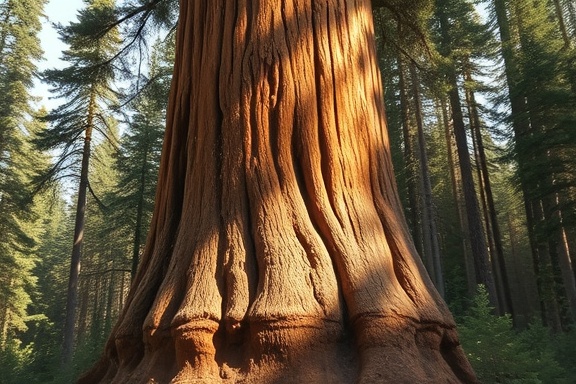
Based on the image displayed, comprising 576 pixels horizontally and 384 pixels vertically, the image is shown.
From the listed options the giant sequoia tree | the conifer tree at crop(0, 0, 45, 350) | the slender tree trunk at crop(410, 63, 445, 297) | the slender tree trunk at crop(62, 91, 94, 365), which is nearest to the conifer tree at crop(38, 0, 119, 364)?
the slender tree trunk at crop(62, 91, 94, 365)

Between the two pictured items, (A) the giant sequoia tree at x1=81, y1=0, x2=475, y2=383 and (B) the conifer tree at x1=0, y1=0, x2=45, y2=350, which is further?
(B) the conifer tree at x1=0, y1=0, x2=45, y2=350

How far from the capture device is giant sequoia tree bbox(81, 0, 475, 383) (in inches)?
90.2

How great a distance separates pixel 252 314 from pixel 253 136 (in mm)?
1001

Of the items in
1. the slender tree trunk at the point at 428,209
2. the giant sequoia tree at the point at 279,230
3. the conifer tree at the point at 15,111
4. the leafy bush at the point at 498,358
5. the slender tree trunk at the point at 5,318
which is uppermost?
the conifer tree at the point at 15,111

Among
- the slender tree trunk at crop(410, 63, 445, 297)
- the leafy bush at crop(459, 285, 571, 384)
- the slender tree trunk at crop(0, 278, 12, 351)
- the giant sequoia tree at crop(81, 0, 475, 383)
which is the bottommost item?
the leafy bush at crop(459, 285, 571, 384)

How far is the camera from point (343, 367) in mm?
2293

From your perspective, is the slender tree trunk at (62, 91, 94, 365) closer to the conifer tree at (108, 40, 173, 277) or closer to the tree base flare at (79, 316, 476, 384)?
the conifer tree at (108, 40, 173, 277)

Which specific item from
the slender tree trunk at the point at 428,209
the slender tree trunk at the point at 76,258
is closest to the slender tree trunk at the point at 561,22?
the slender tree trunk at the point at 428,209

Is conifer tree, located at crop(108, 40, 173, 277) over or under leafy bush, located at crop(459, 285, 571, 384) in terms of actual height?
over

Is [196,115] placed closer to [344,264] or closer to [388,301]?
[344,264]

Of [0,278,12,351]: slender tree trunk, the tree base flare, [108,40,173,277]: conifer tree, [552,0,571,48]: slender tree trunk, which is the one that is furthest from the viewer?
[0,278,12,351]: slender tree trunk

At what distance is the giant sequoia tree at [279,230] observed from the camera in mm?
2291

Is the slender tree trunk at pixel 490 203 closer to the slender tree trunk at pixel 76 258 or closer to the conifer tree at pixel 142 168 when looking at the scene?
the conifer tree at pixel 142 168

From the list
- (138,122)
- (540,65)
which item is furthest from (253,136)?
(138,122)
